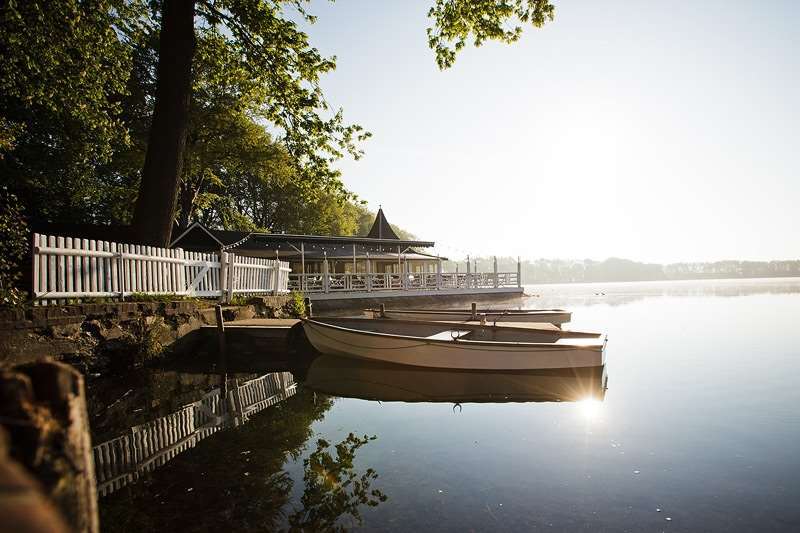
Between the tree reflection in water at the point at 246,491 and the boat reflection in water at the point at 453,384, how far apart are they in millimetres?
2475

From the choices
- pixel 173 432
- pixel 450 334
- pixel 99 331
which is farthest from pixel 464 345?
pixel 99 331

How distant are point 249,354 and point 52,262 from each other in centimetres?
445

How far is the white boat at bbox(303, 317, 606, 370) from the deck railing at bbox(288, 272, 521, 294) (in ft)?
49.2

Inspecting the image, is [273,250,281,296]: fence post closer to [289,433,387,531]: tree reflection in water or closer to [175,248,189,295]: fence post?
[175,248,189,295]: fence post

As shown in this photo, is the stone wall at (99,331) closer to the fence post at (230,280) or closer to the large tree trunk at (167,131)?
the fence post at (230,280)

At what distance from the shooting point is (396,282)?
2944cm

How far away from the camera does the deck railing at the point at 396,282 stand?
26.0 m

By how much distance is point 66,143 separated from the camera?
20.0 metres

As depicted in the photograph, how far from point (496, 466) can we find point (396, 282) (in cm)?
2497

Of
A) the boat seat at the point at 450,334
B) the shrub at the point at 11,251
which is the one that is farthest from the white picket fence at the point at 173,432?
the shrub at the point at 11,251

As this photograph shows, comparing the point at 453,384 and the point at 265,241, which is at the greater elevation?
the point at 265,241

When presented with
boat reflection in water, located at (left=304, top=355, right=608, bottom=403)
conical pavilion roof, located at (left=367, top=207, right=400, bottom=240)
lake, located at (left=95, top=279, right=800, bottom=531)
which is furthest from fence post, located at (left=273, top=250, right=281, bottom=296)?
conical pavilion roof, located at (left=367, top=207, right=400, bottom=240)

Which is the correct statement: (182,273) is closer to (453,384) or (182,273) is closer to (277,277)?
(277,277)

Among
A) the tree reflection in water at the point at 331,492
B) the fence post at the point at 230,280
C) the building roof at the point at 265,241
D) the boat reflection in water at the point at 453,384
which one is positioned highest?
the building roof at the point at 265,241
